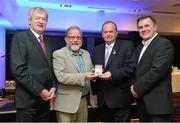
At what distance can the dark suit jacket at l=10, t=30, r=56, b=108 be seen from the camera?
234cm

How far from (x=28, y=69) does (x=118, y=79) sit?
2.91 feet

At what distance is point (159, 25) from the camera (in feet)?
26.8

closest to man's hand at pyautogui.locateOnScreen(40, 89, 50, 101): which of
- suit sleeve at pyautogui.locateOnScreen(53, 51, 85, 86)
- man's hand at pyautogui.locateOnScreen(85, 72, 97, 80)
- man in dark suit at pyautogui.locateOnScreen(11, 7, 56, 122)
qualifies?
man in dark suit at pyautogui.locateOnScreen(11, 7, 56, 122)

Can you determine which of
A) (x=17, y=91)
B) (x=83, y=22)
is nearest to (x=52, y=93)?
(x=17, y=91)

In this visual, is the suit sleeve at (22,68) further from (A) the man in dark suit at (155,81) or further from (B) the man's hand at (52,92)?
(A) the man in dark suit at (155,81)

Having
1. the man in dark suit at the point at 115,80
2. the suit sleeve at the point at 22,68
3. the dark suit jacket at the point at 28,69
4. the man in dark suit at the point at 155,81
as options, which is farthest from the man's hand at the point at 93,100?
the suit sleeve at the point at 22,68

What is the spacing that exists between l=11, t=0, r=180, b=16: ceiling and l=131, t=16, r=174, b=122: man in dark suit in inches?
141

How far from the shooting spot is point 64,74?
2631 mm

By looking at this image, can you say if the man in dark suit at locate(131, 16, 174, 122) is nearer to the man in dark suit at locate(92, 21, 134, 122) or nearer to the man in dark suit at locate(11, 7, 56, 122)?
the man in dark suit at locate(92, 21, 134, 122)

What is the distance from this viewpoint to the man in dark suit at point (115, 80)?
278cm

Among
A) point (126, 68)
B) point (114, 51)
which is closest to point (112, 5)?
point (114, 51)

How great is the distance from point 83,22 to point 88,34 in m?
0.52

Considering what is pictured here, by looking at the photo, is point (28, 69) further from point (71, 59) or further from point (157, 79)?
point (157, 79)

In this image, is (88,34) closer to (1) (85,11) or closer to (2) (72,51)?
(1) (85,11)
